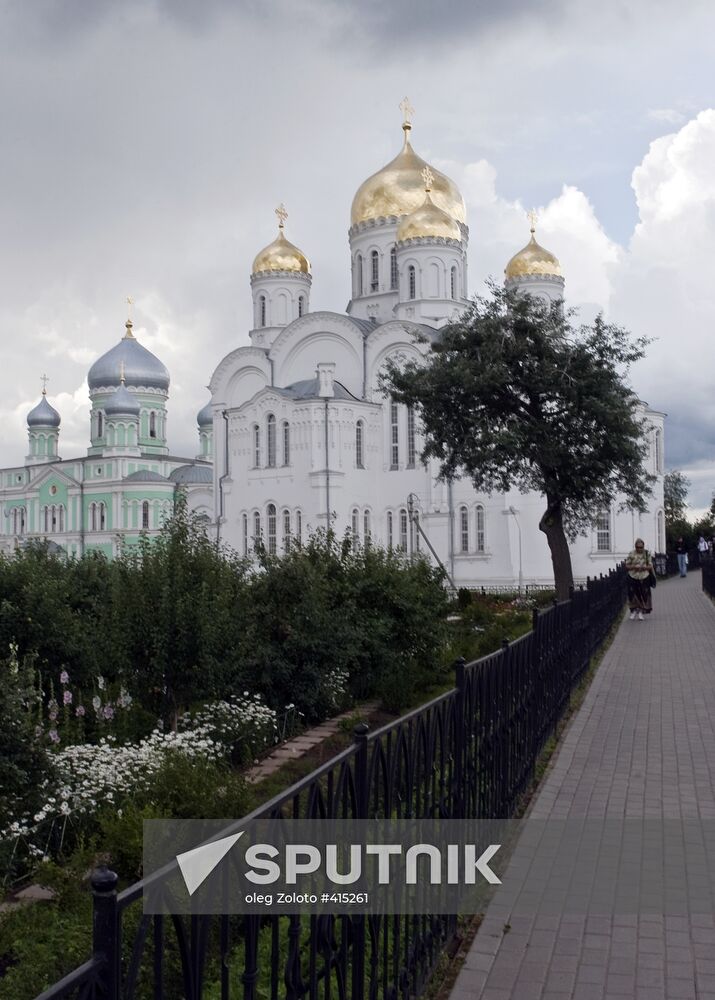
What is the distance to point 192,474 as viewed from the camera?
58.5 metres

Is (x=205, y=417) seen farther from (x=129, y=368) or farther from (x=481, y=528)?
(x=481, y=528)

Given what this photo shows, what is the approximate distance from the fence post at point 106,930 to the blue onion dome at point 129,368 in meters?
60.8

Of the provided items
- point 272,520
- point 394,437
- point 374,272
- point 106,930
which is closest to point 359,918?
point 106,930

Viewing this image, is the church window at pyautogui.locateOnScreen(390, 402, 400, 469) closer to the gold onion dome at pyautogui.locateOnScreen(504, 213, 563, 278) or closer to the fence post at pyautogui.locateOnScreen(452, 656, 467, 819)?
the gold onion dome at pyautogui.locateOnScreen(504, 213, 563, 278)

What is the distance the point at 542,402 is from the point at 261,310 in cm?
2795

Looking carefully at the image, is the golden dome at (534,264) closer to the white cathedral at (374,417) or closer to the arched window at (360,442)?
the white cathedral at (374,417)

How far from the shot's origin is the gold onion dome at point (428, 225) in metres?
39.5

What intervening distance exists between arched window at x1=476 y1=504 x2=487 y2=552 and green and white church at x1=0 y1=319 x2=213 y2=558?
21808 mm

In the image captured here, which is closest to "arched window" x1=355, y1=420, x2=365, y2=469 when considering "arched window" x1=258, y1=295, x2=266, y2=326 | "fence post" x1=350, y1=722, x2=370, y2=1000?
"arched window" x1=258, y1=295, x2=266, y2=326

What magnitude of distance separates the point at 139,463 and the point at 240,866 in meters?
56.0

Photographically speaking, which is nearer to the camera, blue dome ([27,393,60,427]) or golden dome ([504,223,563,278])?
golden dome ([504,223,563,278])

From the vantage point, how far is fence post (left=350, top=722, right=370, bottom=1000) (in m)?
3.18

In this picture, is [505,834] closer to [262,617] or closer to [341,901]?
[341,901]

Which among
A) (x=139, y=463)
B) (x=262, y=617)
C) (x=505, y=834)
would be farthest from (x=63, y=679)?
(x=139, y=463)
